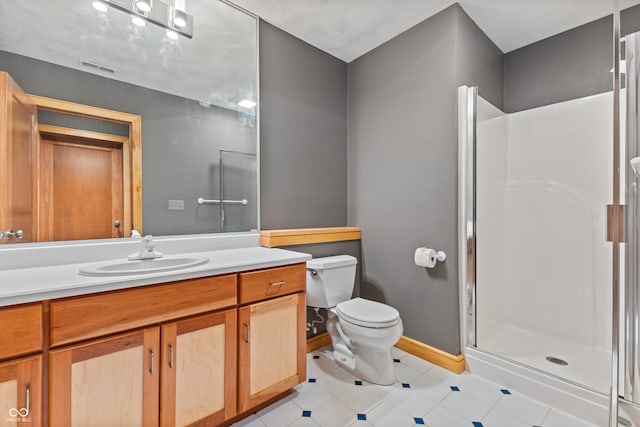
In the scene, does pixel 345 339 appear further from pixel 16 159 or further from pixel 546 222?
pixel 16 159

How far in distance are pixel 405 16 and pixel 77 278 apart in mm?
2394

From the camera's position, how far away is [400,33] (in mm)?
2193

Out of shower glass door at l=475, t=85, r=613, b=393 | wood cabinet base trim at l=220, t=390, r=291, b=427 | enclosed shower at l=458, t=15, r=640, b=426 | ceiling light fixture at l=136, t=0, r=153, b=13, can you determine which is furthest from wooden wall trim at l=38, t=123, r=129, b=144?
shower glass door at l=475, t=85, r=613, b=393

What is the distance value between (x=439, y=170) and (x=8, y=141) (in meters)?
2.30

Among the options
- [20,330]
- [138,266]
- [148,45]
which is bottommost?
[20,330]

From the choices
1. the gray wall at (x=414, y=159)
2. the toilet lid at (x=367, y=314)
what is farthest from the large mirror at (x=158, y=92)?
the gray wall at (x=414, y=159)

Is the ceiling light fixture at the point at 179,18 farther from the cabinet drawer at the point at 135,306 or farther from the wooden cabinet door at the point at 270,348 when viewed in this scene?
the wooden cabinet door at the point at 270,348

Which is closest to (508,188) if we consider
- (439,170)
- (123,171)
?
(439,170)

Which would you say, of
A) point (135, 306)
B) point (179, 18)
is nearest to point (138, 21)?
point (179, 18)

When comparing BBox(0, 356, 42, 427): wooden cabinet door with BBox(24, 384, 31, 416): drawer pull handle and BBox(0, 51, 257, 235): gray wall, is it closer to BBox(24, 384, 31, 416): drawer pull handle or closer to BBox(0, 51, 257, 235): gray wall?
BBox(24, 384, 31, 416): drawer pull handle

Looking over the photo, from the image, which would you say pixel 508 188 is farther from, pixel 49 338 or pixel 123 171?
pixel 49 338

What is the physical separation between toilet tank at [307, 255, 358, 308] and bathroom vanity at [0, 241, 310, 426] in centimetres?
32

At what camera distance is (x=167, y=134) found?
1699 mm

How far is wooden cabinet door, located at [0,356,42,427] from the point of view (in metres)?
0.88
